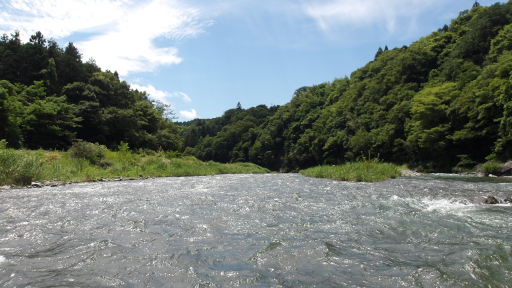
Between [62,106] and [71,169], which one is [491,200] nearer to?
[71,169]

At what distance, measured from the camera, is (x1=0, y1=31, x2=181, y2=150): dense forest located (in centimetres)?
3156

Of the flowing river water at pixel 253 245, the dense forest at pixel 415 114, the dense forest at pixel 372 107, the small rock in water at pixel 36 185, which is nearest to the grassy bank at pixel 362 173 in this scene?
the dense forest at pixel 372 107

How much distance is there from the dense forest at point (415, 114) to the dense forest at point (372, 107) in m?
0.18

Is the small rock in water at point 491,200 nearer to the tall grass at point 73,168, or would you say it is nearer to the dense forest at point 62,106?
the tall grass at point 73,168

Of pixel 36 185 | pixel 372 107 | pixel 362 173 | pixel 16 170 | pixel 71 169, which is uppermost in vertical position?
pixel 372 107

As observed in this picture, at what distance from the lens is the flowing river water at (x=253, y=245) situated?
472cm

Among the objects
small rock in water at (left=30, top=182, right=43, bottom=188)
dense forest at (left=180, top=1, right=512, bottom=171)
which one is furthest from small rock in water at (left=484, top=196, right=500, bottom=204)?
dense forest at (left=180, top=1, right=512, bottom=171)

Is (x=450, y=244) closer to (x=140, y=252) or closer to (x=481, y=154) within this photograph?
(x=140, y=252)

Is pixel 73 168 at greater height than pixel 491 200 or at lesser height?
greater

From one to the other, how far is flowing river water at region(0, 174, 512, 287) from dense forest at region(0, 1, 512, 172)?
21.3 meters

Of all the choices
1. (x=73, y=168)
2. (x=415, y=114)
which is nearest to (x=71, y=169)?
(x=73, y=168)

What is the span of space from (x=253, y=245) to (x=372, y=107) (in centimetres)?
7338

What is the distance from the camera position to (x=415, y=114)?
49.6 m

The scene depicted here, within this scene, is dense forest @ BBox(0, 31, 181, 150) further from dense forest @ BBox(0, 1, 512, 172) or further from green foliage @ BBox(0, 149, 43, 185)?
green foliage @ BBox(0, 149, 43, 185)
